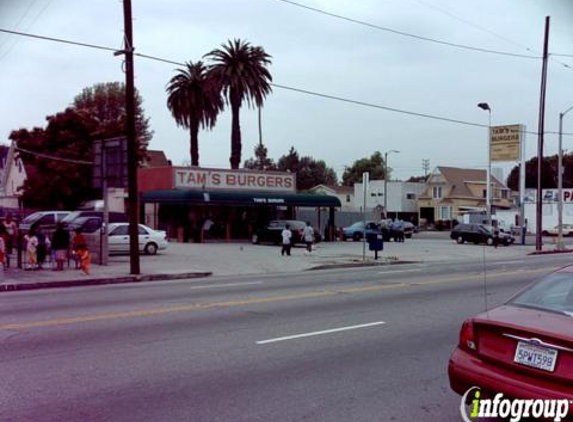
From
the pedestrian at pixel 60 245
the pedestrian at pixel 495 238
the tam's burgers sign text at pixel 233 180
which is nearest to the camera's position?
the pedestrian at pixel 60 245

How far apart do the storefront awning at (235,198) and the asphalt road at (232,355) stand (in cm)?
2356

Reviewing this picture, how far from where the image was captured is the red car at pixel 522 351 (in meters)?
4.88

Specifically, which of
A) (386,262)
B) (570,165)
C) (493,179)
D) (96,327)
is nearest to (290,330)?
(96,327)

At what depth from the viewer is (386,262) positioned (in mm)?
26781

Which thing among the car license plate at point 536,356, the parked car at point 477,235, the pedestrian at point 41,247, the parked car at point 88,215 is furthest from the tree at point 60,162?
the car license plate at point 536,356

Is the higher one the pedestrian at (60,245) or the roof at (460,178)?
the roof at (460,178)

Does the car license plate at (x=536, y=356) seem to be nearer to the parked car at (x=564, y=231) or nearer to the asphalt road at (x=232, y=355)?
the asphalt road at (x=232, y=355)

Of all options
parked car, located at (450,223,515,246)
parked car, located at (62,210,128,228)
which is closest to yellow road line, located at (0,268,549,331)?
parked car, located at (62,210,128,228)

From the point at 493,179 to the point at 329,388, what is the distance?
86489 millimetres

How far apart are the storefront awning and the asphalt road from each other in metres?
23.6

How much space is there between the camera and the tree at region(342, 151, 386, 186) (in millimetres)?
128750

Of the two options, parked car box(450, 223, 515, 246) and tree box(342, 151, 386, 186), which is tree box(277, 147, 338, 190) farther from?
parked car box(450, 223, 515, 246)

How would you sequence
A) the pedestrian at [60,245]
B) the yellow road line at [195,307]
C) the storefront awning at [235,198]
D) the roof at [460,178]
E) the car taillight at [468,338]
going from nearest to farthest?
the car taillight at [468,338], the yellow road line at [195,307], the pedestrian at [60,245], the storefront awning at [235,198], the roof at [460,178]

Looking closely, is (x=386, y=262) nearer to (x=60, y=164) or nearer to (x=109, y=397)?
(x=109, y=397)
